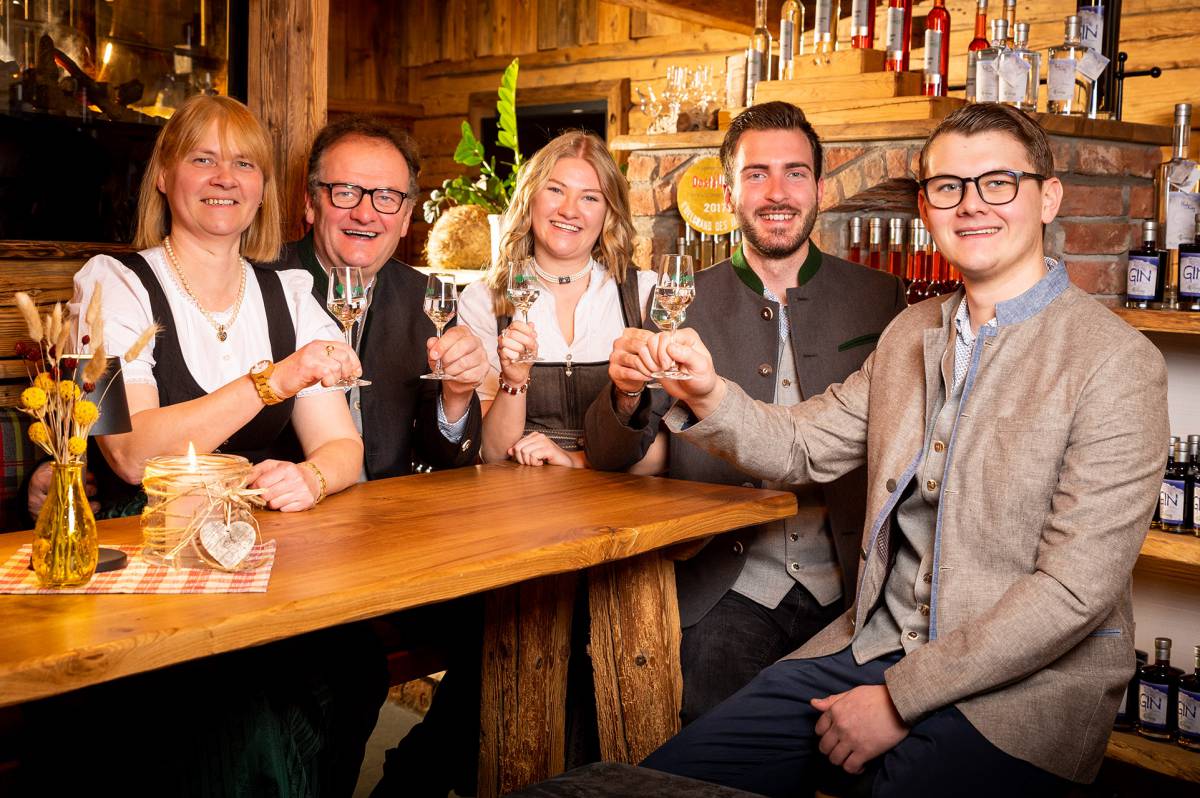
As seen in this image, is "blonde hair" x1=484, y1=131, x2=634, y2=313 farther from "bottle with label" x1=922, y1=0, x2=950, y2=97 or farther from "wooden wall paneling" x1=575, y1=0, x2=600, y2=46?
"wooden wall paneling" x1=575, y1=0, x2=600, y2=46

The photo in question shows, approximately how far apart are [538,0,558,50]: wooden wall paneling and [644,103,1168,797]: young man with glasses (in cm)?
602

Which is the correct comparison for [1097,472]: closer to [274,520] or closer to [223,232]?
[274,520]

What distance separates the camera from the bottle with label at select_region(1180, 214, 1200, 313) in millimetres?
2768

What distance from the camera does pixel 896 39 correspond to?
3.87 m

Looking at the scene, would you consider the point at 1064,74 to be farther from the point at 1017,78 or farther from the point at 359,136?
the point at 359,136

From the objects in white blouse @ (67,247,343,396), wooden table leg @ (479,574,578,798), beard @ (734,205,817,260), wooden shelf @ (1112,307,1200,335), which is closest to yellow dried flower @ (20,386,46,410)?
white blouse @ (67,247,343,396)

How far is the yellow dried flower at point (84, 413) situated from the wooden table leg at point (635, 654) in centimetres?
109

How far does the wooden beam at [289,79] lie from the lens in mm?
3240

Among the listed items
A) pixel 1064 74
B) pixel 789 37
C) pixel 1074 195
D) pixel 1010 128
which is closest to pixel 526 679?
pixel 1010 128

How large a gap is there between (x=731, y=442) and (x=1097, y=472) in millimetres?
660

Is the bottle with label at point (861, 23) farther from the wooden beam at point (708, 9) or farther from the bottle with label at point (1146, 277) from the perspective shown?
the bottle with label at point (1146, 277)

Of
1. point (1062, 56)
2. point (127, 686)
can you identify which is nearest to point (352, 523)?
point (127, 686)

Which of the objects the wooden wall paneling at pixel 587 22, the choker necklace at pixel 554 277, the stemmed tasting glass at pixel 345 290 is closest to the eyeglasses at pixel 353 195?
the choker necklace at pixel 554 277

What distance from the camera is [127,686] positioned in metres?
1.99
